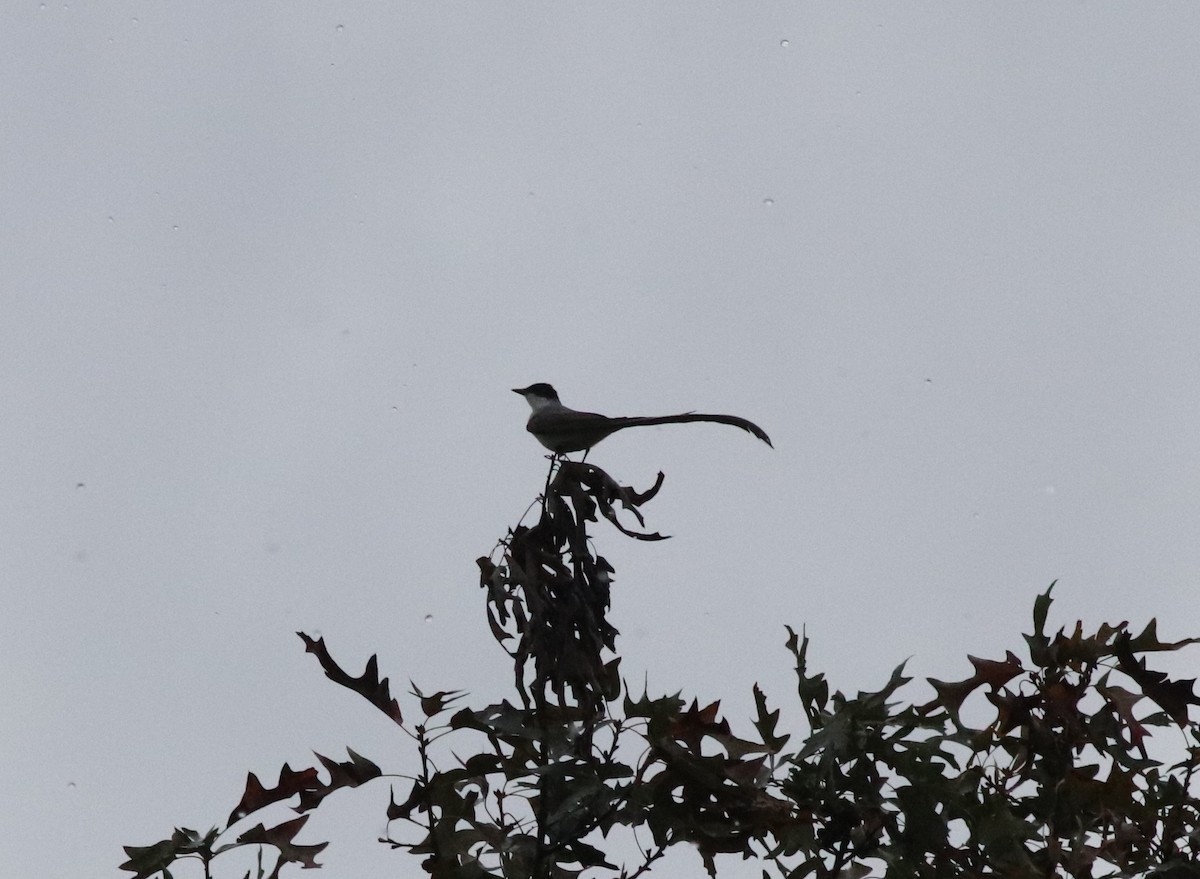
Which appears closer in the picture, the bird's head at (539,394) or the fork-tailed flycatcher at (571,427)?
the fork-tailed flycatcher at (571,427)

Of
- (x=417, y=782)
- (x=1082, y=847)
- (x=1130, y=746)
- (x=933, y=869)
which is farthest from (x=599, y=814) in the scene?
(x=1130, y=746)

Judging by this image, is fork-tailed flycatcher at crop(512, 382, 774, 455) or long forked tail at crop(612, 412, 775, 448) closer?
long forked tail at crop(612, 412, 775, 448)

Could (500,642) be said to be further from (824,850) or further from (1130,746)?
(1130,746)

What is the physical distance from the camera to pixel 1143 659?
11.7ft

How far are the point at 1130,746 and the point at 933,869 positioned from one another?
777 millimetres

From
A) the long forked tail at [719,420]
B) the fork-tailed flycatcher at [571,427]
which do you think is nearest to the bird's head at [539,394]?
the fork-tailed flycatcher at [571,427]

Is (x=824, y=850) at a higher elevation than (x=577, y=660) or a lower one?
lower

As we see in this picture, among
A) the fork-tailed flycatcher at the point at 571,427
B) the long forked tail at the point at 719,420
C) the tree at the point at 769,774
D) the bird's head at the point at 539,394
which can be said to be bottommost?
the tree at the point at 769,774

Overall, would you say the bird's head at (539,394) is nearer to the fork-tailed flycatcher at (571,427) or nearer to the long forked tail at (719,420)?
the fork-tailed flycatcher at (571,427)

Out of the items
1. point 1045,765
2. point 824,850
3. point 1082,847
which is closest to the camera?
point 1082,847

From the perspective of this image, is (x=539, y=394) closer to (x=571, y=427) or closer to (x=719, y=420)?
(x=571, y=427)

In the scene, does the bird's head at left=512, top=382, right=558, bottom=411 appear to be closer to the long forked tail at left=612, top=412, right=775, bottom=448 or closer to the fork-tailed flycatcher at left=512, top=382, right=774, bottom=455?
the fork-tailed flycatcher at left=512, top=382, right=774, bottom=455

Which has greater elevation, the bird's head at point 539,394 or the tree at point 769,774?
the bird's head at point 539,394

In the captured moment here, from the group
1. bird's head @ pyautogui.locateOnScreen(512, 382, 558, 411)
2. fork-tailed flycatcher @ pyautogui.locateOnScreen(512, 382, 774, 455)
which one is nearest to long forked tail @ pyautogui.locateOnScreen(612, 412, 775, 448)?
fork-tailed flycatcher @ pyautogui.locateOnScreen(512, 382, 774, 455)
